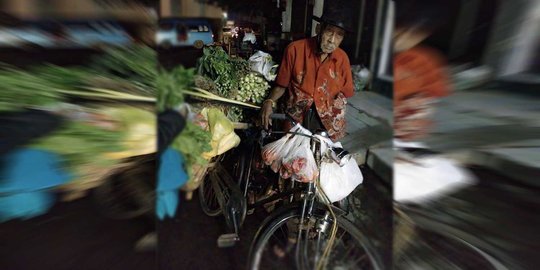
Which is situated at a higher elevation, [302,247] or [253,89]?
[253,89]

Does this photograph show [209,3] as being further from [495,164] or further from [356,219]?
[495,164]

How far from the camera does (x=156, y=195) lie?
4.01 feet

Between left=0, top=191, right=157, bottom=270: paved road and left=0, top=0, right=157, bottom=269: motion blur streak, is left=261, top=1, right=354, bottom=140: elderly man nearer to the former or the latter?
left=0, top=0, right=157, bottom=269: motion blur streak

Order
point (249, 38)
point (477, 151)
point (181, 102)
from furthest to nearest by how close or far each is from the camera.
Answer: point (477, 151), point (249, 38), point (181, 102)

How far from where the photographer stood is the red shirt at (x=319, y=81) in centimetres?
125

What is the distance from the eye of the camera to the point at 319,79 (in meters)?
1.27

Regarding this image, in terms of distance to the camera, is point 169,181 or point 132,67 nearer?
point 169,181

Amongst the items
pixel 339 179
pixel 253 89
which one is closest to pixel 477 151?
pixel 339 179

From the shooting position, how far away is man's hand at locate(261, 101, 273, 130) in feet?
4.38

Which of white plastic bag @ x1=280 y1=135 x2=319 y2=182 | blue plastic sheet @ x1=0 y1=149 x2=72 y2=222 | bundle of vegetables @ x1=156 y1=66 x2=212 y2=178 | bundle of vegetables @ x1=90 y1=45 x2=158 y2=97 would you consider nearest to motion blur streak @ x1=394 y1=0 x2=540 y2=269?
white plastic bag @ x1=280 y1=135 x2=319 y2=182

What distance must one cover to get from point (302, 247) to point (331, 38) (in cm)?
83

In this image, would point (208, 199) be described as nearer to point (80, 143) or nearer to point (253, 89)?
point (253, 89)

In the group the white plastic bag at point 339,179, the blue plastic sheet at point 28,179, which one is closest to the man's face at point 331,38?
the white plastic bag at point 339,179

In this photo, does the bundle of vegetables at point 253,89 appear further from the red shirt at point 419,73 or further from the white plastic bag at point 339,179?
the red shirt at point 419,73
